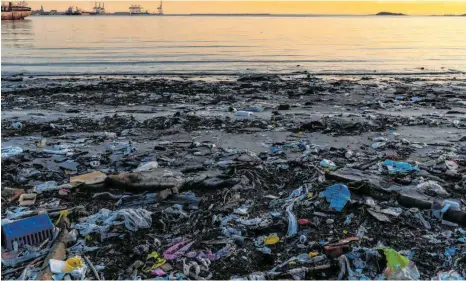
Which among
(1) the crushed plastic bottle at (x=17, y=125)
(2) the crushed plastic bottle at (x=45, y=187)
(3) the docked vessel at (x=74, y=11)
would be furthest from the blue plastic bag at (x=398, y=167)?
(3) the docked vessel at (x=74, y=11)

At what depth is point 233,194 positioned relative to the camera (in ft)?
18.4

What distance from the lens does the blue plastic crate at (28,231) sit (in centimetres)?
429

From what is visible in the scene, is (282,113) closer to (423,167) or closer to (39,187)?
(423,167)

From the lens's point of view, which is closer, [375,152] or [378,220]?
[378,220]

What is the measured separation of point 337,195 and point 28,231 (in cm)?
371

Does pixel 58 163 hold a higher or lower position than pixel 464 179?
lower

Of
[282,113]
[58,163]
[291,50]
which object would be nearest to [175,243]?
[58,163]

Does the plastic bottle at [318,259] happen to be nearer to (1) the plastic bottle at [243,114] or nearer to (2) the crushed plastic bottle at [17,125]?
(1) the plastic bottle at [243,114]

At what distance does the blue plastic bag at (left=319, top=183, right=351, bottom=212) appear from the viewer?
5.15 meters

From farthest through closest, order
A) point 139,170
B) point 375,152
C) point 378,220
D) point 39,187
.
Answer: point 375,152 → point 139,170 → point 39,187 → point 378,220

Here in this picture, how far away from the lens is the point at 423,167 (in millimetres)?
6613

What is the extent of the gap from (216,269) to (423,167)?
14.0ft

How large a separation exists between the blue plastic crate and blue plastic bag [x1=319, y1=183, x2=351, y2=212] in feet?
11.0

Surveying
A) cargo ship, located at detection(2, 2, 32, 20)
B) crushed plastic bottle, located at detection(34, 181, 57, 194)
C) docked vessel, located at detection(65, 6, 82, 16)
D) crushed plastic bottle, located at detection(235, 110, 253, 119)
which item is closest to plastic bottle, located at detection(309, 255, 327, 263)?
crushed plastic bottle, located at detection(34, 181, 57, 194)
